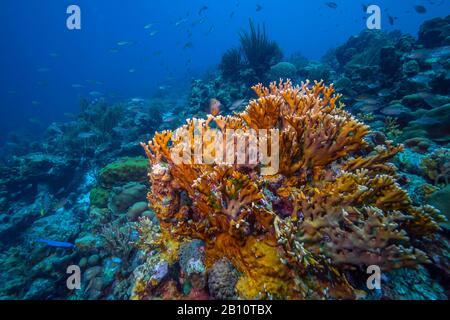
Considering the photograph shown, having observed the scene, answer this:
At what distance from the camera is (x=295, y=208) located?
8.47 feet

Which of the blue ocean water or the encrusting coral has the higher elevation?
the blue ocean water

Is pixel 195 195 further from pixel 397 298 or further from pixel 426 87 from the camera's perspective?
pixel 426 87

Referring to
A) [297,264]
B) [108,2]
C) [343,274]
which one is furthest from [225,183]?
[108,2]

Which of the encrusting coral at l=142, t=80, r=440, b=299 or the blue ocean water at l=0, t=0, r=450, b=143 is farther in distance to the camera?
the blue ocean water at l=0, t=0, r=450, b=143

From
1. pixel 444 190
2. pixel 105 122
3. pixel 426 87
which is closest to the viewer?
pixel 444 190

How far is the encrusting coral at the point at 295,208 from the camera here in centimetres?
225

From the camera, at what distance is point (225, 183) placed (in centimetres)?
241

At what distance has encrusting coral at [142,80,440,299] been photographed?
2248 mm

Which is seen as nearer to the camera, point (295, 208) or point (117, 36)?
point (295, 208)

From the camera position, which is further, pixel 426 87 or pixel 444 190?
pixel 426 87

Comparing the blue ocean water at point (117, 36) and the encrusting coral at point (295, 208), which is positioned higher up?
the blue ocean water at point (117, 36)

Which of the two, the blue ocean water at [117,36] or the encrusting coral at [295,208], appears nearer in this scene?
the encrusting coral at [295,208]

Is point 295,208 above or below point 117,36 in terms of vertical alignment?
below

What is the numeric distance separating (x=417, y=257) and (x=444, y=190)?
1.66 meters
